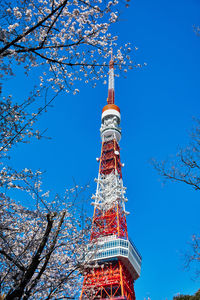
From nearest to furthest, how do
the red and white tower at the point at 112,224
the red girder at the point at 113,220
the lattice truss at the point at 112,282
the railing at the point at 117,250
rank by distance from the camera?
the lattice truss at the point at 112,282 < the red and white tower at the point at 112,224 < the railing at the point at 117,250 < the red girder at the point at 113,220

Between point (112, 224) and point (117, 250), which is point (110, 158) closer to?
point (112, 224)

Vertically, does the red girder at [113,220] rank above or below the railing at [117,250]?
above

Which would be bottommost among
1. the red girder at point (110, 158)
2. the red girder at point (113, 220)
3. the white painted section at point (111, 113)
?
the red girder at point (113, 220)

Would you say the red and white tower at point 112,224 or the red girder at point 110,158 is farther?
the red girder at point 110,158

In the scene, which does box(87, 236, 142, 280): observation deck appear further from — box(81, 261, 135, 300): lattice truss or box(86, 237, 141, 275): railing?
box(81, 261, 135, 300): lattice truss

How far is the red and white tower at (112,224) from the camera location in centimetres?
3175

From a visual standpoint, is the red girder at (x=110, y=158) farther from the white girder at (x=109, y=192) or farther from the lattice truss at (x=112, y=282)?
the lattice truss at (x=112, y=282)

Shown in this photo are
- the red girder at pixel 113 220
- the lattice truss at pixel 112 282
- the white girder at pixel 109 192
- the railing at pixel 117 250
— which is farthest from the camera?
the white girder at pixel 109 192

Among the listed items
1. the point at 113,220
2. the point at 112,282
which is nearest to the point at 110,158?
the point at 113,220

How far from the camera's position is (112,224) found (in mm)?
38781

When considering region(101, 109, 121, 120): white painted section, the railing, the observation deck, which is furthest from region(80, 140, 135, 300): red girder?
region(101, 109, 121, 120): white painted section

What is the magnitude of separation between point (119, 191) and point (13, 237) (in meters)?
36.0

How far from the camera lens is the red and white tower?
31750 mm

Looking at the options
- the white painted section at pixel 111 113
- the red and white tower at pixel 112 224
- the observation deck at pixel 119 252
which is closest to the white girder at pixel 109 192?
the red and white tower at pixel 112 224
